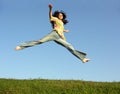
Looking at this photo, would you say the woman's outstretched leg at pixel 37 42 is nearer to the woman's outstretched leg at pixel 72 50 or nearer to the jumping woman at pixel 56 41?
the jumping woman at pixel 56 41

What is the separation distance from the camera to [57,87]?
21.1m

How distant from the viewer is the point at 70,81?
22703 mm

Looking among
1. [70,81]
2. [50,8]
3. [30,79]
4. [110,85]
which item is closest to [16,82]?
[30,79]

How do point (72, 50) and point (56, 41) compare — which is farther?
point (56, 41)

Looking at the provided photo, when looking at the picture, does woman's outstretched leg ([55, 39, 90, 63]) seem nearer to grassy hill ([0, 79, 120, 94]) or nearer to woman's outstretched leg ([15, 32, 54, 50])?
woman's outstretched leg ([15, 32, 54, 50])

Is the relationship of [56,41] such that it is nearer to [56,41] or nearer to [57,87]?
[56,41]

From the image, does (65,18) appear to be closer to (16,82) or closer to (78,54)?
(78,54)

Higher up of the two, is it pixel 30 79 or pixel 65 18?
pixel 65 18

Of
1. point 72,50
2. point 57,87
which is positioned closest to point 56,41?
Answer: point 72,50

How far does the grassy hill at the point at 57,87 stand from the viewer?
20500mm

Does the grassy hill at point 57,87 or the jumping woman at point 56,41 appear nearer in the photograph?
the jumping woman at point 56,41

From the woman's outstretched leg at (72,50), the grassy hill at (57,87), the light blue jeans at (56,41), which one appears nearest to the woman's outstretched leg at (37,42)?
the light blue jeans at (56,41)

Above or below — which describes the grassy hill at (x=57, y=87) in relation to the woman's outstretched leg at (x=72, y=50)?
below

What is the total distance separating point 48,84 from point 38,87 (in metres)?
0.77
